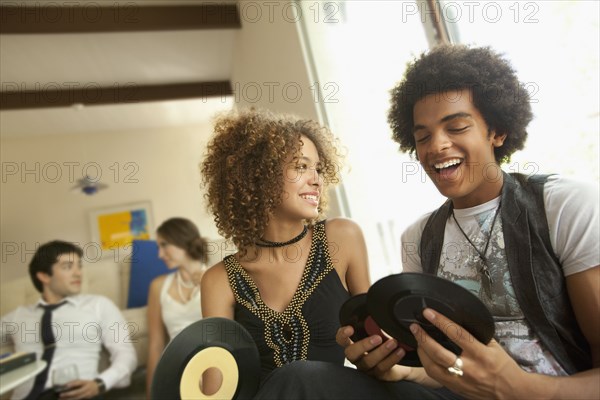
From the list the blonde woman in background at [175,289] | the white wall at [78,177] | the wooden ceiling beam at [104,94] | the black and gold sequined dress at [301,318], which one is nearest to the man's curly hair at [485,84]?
the black and gold sequined dress at [301,318]

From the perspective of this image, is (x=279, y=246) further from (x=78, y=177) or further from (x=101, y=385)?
(x=78, y=177)

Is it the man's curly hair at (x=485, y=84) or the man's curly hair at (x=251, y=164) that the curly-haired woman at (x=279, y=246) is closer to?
the man's curly hair at (x=251, y=164)

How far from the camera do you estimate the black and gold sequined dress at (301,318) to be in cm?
107

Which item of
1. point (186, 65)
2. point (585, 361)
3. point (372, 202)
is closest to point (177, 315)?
point (372, 202)

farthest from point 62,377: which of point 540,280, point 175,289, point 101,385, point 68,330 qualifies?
point 540,280

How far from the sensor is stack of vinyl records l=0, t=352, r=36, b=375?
64.1 inches

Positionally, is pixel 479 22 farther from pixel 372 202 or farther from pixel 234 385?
pixel 234 385

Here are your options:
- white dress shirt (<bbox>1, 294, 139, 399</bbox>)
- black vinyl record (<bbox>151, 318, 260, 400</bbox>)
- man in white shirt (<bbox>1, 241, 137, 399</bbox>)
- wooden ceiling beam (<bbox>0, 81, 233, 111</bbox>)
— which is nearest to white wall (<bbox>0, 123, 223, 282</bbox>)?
wooden ceiling beam (<bbox>0, 81, 233, 111</bbox>)

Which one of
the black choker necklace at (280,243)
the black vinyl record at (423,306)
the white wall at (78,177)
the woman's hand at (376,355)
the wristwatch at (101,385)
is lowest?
the wristwatch at (101,385)

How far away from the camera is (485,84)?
2.85 feet

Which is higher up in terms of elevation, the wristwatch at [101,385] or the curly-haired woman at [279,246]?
the curly-haired woman at [279,246]

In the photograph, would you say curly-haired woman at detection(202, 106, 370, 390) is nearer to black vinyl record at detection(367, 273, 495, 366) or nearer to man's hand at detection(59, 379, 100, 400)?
black vinyl record at detection(367, 273, 495, 366)

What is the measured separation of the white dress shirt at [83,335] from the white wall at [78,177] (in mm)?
529

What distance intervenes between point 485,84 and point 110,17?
2736 millimetres
